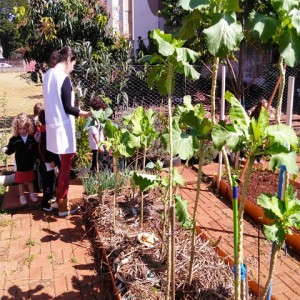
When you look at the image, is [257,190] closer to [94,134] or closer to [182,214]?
[94,134]

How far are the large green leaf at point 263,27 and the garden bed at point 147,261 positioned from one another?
1812 mm

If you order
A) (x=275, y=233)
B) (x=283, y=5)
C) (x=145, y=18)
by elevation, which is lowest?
(x=275, y=233)

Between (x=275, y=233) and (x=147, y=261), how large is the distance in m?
1.42

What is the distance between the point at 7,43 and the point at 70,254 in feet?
181

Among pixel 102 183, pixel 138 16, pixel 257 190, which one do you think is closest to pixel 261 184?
pixel 257 190

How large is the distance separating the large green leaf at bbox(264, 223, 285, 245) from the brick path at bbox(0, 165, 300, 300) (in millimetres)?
654

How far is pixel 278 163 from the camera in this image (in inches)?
59.9

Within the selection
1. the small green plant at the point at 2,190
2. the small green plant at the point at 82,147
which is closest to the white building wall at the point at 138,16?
the small green plant at the point at 82,147

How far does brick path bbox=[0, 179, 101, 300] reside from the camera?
2947mm

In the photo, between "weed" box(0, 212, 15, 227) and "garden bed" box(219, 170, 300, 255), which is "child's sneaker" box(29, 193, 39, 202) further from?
"garden bed" box(219, 170, 300, 255)

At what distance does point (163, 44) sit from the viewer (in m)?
1.83

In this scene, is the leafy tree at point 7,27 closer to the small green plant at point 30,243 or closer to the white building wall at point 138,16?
the white building wall at point 138,16

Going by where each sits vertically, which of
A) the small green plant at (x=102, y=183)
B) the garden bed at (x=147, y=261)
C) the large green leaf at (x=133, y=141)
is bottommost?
the garden bed at (x=147, y=261)

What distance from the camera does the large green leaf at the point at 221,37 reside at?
4.90 ft
